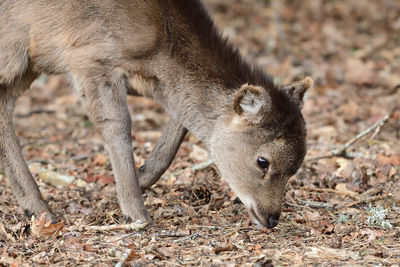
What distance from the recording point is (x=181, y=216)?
657cm

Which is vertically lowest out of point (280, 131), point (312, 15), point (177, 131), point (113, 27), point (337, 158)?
point (312, 15)

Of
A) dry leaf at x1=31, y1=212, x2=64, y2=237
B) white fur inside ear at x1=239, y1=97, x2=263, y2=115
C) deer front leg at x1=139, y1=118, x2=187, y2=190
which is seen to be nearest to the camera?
dry leaf at x1=31, y1=212, x2=64, y2=237

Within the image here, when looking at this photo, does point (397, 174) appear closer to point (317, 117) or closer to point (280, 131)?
point (280, 131)

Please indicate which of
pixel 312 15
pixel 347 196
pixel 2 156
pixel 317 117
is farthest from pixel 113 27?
pixel 312 15

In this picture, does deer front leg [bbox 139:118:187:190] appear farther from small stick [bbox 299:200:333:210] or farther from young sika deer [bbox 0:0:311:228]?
small stick [bbox 299:200:333:210]

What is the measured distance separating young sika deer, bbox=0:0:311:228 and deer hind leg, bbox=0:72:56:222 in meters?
0.01

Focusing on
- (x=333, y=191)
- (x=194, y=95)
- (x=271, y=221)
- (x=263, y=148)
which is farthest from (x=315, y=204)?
(x=194, y=95)

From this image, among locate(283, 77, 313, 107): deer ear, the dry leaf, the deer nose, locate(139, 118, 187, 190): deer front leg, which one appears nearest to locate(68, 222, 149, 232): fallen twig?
the dry leaf

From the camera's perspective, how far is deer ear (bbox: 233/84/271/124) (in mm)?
5961

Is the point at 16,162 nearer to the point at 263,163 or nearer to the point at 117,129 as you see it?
the point at 117,129

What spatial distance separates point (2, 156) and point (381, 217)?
418 centimetres

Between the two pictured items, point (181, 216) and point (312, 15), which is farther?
point (312, 15)

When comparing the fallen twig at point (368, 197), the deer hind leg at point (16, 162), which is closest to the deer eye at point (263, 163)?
the fallen twig at point (368, 197)

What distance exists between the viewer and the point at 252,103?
615 centimetres
